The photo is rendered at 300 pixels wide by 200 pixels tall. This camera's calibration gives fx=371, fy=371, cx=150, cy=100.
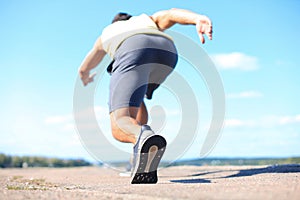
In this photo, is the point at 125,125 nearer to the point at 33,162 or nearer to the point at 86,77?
the point at 86,77

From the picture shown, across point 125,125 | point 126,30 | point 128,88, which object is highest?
point 126,30

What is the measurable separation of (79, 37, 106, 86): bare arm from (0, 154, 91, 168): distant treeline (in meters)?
5.10

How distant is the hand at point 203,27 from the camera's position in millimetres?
2207

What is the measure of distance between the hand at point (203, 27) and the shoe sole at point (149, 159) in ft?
2.14

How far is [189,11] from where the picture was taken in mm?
2531

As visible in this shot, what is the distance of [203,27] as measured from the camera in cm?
226

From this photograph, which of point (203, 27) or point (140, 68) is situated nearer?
point (203, 27)

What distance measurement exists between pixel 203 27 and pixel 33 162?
722 centimetres

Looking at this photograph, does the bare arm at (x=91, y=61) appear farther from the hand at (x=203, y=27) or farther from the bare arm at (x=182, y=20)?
the hand at (x=203, y=27)

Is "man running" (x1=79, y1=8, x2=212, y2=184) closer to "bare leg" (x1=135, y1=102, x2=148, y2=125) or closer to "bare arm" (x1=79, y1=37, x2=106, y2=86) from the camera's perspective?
"bare arm" (x1=79, y1=37, x2=106, y2=86)

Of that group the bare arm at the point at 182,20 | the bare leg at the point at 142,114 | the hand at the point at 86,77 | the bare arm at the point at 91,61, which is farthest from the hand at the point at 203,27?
the hand at the point at 86,77

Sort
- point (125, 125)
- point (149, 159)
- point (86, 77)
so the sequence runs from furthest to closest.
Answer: point (86, 77), point (125, 125), point (149, 159)

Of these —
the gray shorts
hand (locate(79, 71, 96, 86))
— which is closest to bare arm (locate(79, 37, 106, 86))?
hand (locate(79, 71, 96, 86))

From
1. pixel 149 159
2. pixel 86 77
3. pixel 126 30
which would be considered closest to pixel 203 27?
pixel 126 30
